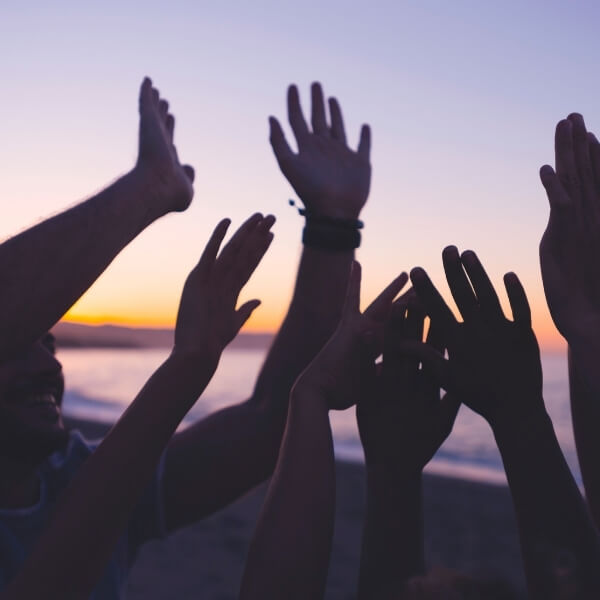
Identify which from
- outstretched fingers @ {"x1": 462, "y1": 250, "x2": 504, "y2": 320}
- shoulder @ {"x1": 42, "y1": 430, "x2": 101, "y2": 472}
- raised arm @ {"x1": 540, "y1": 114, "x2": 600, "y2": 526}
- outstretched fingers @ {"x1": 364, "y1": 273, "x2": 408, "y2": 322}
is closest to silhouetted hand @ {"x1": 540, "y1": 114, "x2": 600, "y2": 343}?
raised arm @ {"x1": 540, "y1": 114, "x2": 600, "y2": 526}

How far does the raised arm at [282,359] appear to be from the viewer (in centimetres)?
220

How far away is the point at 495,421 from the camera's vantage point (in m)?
1.41

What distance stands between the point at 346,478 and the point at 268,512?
8958 mm

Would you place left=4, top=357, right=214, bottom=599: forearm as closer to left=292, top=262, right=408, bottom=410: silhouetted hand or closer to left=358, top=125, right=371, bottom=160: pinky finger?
left=292, top=262, right=408, bottom=410: silhouetted hand

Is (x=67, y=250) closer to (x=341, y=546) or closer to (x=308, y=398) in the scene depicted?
(x=308, y=398)

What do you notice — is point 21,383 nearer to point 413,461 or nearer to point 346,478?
point 413,461

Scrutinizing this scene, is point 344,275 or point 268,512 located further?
point 344,275

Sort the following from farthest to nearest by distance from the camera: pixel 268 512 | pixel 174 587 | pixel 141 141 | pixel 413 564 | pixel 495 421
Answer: pixel 174 587
pixel 141 141
pixel 413 564
pixel 495 421
pixel 268 512

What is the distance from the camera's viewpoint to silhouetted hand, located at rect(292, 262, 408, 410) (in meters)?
1.48

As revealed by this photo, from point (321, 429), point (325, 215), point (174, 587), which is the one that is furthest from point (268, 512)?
point (174, 587)

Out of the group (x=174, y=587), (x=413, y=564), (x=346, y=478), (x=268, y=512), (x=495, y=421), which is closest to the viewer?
(x=268, y=512)

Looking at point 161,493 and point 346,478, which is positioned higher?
point 161,493

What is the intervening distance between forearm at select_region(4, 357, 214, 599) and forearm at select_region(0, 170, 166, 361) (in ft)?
1.05

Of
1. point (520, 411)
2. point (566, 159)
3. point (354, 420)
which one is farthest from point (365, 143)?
point (354, 420)
